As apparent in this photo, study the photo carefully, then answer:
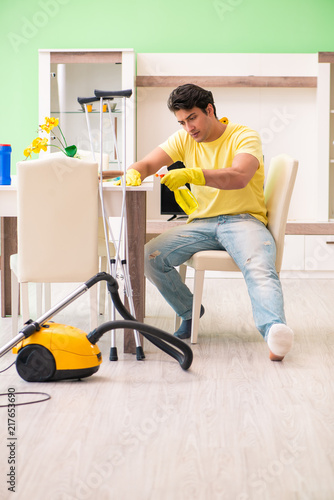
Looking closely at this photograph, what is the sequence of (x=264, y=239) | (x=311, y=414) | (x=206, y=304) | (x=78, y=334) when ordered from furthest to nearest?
(x=206, y=304), (x=264, y=239), (x=78, y=334), (x=311, y=414)

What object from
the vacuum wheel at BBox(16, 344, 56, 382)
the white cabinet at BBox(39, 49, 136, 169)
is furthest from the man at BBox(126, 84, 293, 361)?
the white cabinet at BBox(39, 49, 136, 169)

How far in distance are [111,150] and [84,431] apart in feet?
11.0

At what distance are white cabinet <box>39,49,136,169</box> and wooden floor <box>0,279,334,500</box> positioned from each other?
2.40 m

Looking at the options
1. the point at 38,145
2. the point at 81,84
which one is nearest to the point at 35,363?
the point at 38,145

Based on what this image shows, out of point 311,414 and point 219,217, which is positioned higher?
point 219,217

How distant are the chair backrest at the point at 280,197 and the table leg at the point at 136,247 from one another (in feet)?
1.98

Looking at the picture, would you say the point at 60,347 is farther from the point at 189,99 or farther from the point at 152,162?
the point at 189,99

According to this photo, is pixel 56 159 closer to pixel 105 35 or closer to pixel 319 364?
pixel 319 364

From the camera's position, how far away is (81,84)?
4797mm

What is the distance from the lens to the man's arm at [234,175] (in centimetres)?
261

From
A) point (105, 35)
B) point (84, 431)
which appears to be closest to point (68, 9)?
point (105, 35)

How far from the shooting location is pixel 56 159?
2.44 meters

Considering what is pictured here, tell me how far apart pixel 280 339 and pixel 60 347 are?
2.71 feet

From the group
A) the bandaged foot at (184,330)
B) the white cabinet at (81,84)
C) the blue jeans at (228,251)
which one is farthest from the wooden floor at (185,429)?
the white cabinet at (81,84)
